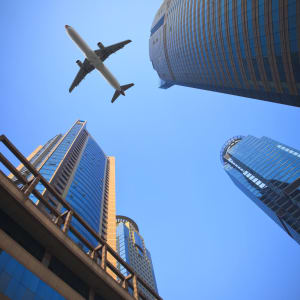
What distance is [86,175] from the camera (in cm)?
9162

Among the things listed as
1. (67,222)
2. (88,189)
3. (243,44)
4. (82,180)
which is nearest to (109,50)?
(243,44)

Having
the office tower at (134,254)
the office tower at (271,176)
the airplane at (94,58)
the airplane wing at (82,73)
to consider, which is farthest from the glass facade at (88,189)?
the office tower at (271,176)

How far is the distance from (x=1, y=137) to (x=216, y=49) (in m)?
61.0

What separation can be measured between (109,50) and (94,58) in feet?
17.2

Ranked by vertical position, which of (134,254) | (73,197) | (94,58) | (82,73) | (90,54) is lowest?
(134,254)

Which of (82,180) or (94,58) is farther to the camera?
(82,180)

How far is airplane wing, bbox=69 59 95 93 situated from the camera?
154 feet

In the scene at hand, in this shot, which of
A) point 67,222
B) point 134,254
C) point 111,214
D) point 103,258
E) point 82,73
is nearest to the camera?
point 67,222

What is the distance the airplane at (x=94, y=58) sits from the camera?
1606 inches

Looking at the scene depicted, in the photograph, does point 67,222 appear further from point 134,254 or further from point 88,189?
point 134,254

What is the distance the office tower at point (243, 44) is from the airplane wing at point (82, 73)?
36.9 metres

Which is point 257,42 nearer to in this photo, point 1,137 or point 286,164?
point 1,137

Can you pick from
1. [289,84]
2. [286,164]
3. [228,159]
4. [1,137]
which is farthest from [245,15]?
→ [228,159]

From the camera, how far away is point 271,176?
108312 mm
